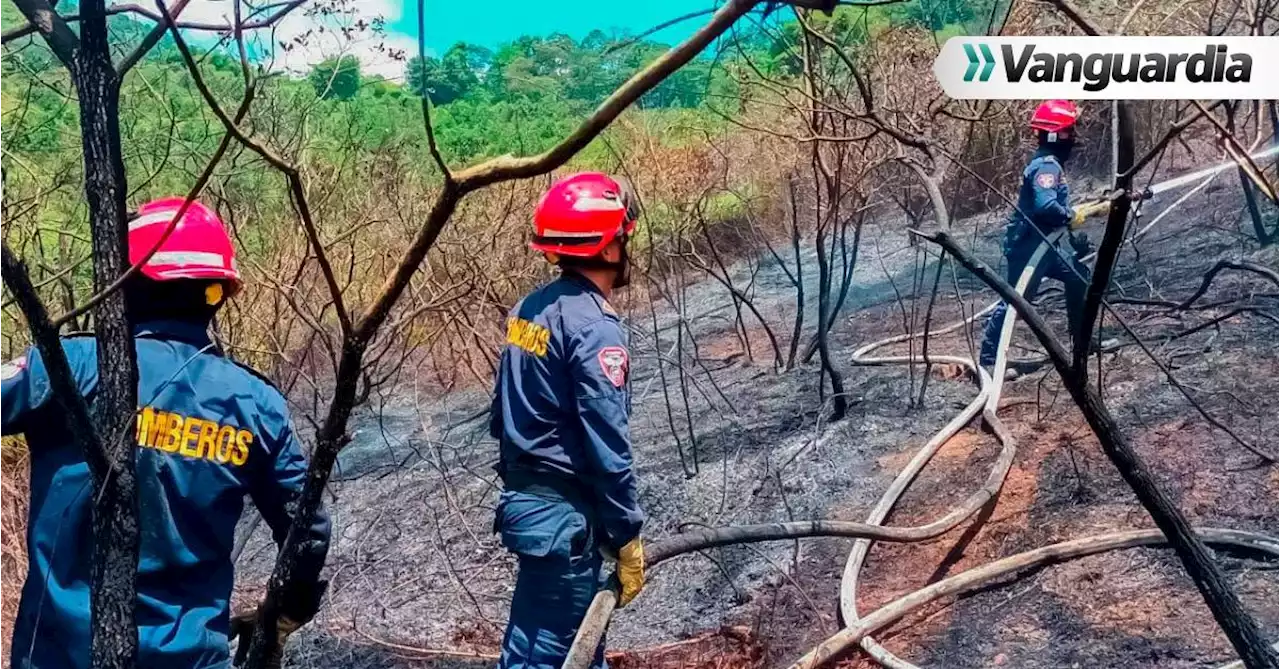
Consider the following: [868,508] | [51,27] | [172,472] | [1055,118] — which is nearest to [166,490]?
[172,472]

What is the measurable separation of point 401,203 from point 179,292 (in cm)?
458

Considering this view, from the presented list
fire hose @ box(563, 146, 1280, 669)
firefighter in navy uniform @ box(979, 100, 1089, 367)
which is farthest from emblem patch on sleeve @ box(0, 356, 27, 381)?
firefighter in navy uniform @ box(979, 100, 1089, 367)

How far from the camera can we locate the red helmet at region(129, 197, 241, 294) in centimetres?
201

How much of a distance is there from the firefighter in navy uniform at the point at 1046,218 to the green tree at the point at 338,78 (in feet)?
10.8

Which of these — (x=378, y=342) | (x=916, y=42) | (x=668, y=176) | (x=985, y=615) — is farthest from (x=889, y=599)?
(x=916, y=42)

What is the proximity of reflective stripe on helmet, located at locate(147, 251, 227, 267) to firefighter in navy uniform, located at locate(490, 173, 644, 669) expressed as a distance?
987 mm

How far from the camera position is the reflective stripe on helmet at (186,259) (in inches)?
79.0

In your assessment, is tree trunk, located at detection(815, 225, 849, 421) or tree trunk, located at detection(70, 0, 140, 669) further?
tree trunk, located at detection(815, 225, 849, 421)

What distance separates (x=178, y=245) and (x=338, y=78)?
3450mm

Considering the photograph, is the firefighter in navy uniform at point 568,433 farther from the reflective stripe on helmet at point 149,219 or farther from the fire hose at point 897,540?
the reflective stripe on helmet at point 149,219

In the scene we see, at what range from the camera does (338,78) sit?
5258mm

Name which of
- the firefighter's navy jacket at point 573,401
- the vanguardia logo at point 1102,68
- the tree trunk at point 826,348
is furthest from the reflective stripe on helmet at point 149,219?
the tree trunk at point 826,348

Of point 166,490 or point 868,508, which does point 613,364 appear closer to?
point 166,490

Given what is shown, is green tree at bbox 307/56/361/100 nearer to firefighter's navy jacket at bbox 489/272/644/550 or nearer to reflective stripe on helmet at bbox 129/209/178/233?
firefighter's navy jacket at bbox 489/272/644/550
